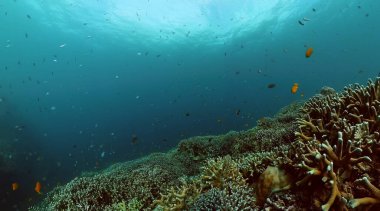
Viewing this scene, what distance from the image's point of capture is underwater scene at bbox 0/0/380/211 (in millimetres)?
3842

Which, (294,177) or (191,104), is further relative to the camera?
(191,104)

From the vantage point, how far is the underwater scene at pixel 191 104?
151 inches

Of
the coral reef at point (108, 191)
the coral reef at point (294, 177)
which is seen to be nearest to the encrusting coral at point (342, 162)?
the coral reef at point (294, 177)

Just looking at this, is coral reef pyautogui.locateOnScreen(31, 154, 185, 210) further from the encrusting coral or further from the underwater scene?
Result: the encrusting coral

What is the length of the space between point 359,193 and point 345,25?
81336mm

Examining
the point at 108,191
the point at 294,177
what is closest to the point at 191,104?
the point at 108,191

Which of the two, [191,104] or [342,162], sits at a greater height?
[191,104]

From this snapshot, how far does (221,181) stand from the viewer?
5047mm

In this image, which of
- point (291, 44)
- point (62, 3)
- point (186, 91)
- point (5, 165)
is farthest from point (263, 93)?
point (5, 165)

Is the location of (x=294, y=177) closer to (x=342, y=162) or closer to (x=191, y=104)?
(x=342, y=162)

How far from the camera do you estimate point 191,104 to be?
16338cm

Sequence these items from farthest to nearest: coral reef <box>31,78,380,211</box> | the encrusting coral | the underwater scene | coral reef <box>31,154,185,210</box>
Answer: coral reef <box>31,154,185,210</box>, the underwater scene, coral reef <box>31,78,380,211</box>, the encrusting coral

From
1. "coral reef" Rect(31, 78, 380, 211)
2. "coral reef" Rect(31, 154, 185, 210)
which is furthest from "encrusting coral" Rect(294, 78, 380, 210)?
"coral reef" Rect(31, 154, 185, 210)

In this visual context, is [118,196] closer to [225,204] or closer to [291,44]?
[225,204]
